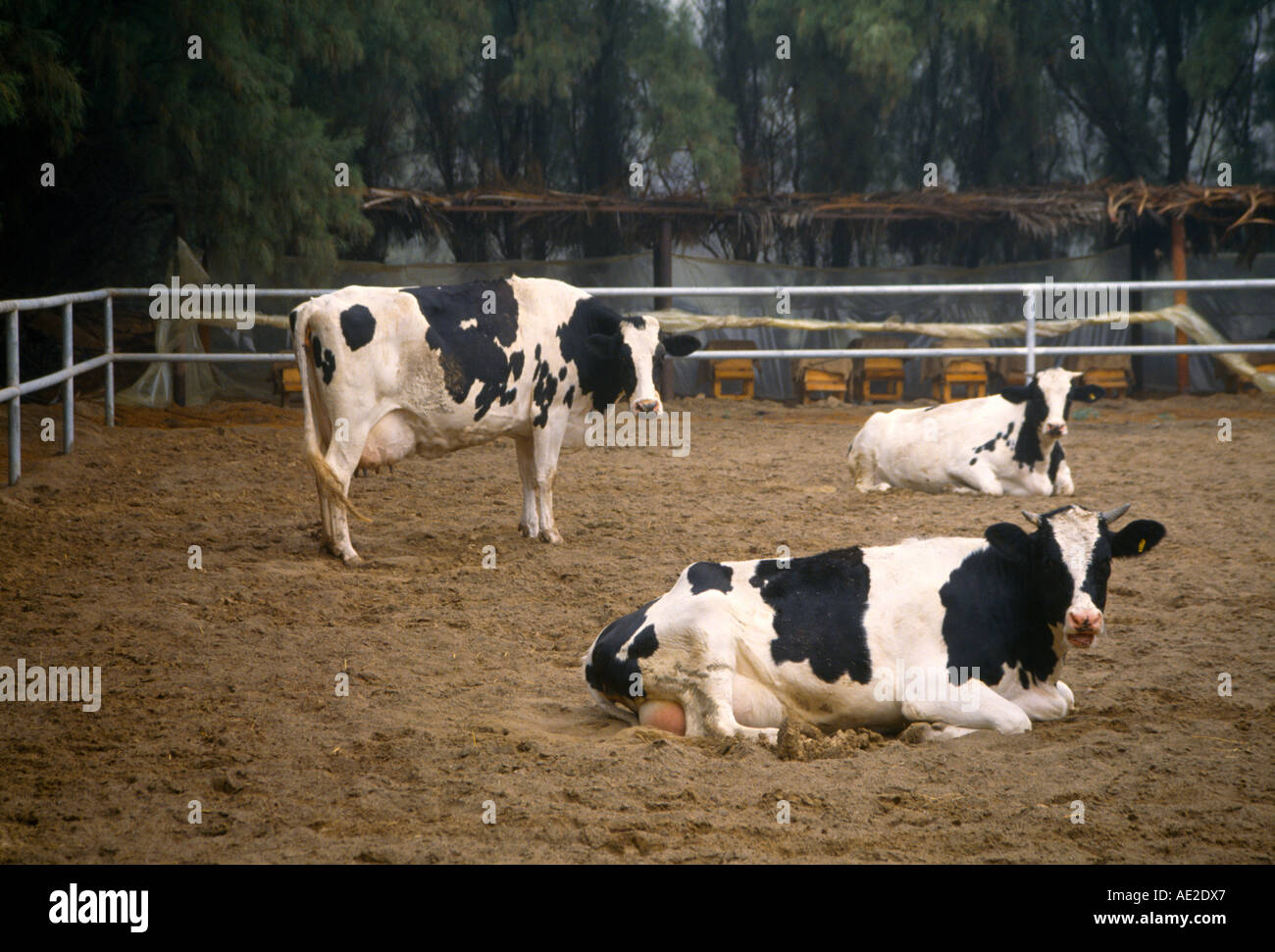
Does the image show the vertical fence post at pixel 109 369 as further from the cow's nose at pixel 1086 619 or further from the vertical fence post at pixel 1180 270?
the vertical fence post at pixel 1180 270

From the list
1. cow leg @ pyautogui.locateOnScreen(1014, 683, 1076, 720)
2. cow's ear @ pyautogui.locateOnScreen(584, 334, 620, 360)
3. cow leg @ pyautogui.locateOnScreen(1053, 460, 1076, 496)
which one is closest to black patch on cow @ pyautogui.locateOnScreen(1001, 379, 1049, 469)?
cow leg @ pyautogui.locateOnScreen(1053, 460, 1076, 496)

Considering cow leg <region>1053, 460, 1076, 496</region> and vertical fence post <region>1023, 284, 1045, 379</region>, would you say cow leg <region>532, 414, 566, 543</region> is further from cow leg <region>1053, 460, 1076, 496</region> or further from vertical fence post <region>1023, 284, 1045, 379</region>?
vertical fence post <region>1023, 284, 1045, 379</region>

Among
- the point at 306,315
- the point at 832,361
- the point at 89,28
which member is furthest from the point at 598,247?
the point at 306,315

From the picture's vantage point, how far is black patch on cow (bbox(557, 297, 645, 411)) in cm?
846

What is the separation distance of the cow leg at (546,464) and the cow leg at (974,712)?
3805 millimetres

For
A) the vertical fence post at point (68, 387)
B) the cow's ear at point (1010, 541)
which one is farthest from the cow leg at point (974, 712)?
the vertical fence post at point (68, 387)

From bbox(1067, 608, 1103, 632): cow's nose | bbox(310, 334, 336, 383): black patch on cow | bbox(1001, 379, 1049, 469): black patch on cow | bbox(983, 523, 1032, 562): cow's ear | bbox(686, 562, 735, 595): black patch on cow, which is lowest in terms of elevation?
bbox(1067, 608, 1103, 632): cow's nose

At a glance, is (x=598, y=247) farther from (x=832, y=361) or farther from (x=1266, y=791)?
(x=1266, y=791)

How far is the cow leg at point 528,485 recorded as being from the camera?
8.29m

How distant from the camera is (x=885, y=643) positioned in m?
4.66

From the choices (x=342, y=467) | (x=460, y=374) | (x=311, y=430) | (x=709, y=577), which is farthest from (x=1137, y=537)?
(x=311, y=430)

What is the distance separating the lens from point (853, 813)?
12.5 ft

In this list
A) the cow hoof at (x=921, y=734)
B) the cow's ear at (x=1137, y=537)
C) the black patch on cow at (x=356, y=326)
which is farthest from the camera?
the black patch on cow at (x=356, y=326)

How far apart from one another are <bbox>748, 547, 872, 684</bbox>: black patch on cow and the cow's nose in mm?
718
